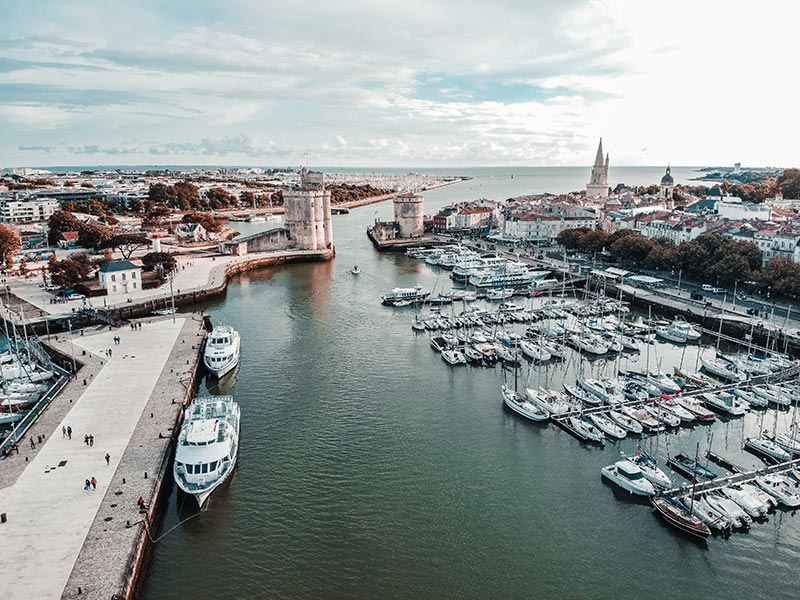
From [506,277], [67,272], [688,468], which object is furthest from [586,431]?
[67,272]

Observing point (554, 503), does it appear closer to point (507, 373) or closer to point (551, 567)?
point (551, 567)

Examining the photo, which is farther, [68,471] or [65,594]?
[68,471]

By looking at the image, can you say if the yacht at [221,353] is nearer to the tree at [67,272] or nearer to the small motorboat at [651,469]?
the tree at [67,272]

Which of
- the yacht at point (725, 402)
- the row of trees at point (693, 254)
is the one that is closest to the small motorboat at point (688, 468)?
the yacht at point (725, 402)

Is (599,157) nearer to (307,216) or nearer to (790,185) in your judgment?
(790,185)

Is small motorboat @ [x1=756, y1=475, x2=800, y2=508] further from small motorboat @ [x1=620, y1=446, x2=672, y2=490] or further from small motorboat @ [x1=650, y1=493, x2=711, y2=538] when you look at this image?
small motorboat @ [x1=650, y1=493, x2=711, y2=538]

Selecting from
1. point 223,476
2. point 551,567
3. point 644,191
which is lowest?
point 551,567

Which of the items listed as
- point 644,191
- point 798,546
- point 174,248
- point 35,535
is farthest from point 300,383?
point 644,191
